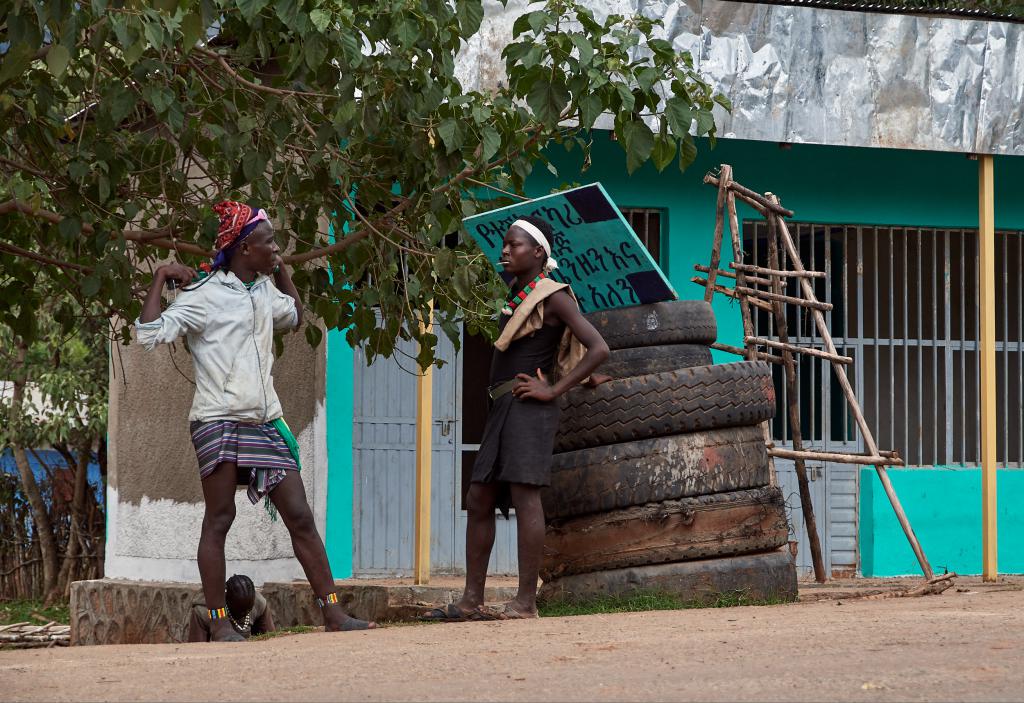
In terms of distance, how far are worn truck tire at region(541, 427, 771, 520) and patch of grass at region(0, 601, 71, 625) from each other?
221 inches

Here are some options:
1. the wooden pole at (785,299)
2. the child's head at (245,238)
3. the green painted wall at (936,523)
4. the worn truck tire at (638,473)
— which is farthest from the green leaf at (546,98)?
the green painted wall at (936,523)

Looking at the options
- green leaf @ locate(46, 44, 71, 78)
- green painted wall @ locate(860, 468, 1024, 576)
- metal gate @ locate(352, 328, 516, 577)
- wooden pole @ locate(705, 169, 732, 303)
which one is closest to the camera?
green leaf @ locate(46, 44, 71, 78)

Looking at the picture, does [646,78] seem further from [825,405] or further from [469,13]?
[825,405]

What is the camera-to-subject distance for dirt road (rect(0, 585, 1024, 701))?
4125mm

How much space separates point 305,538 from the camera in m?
6.05

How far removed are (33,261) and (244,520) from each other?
2.47m

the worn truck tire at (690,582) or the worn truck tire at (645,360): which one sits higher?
the worn truck tire at (645,360)

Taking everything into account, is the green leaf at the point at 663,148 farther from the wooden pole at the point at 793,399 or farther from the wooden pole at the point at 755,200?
the wooden pole at the point at 793,399

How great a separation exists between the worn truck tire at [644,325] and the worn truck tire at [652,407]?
261 millimetres

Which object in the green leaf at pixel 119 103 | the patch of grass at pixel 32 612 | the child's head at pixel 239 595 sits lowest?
the patch of grass at pixel 32 612

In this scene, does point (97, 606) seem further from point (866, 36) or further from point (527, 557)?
point (866, 36)

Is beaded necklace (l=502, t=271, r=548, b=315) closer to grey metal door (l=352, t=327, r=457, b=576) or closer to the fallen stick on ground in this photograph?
the fallen stick on ground

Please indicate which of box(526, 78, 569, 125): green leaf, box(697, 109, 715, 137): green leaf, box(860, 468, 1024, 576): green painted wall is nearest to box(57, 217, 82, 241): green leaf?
box(526, 78, 569, 125): green leaf

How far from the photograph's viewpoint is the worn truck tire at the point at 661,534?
6.72m
